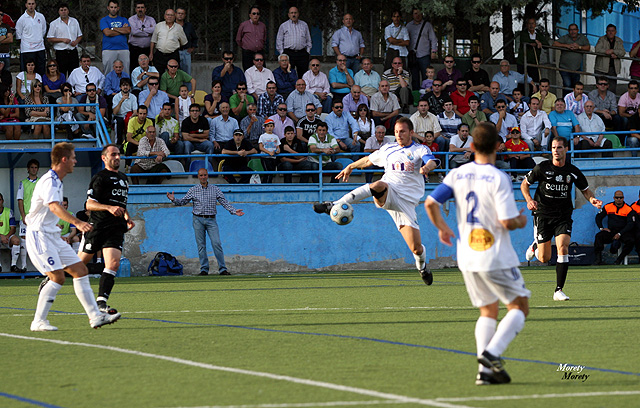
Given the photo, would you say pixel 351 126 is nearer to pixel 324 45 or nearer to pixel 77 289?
pixel 324 45

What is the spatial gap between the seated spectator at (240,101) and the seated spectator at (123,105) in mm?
2274

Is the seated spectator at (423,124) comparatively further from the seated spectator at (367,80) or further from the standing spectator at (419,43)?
the standing spectator at (419,43)

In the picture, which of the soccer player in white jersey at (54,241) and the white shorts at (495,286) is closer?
the white shorts at (495,286)

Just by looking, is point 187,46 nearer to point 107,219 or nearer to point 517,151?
point 517,151

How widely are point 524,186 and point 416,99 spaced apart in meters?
11.0

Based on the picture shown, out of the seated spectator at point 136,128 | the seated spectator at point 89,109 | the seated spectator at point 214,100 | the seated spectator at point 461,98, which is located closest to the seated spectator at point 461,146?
the seated spectator at point 461,98

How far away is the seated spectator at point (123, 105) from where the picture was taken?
68.7 ft

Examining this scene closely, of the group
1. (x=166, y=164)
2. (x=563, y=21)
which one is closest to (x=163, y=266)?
(x=166, y=164)

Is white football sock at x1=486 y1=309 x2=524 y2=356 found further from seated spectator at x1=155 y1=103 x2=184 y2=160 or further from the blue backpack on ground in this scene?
seated spectator at x1=155 y1=103 x2=184 y2=160

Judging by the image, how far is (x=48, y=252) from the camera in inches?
368

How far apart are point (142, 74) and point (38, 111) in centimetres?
253

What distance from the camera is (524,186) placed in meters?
12.7

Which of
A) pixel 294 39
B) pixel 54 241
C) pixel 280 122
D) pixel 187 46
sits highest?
pixel 294 39

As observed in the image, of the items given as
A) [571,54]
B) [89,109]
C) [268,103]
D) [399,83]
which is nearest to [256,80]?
[268,103]
